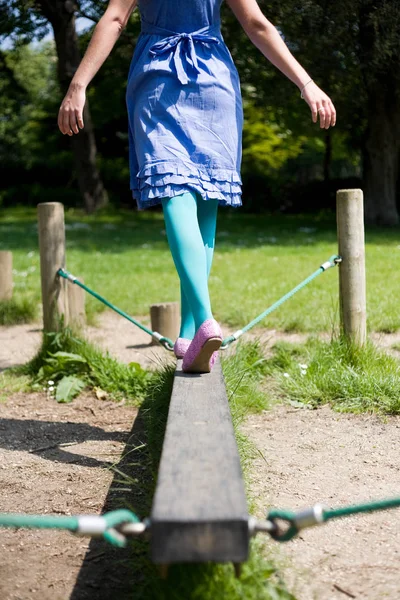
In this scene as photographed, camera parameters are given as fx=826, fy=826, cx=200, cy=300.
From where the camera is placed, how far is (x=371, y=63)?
12727 mm

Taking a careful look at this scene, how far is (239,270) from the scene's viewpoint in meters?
9.63

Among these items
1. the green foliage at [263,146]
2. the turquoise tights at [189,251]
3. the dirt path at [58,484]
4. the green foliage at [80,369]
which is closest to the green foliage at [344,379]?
the green foliage at [80,369]

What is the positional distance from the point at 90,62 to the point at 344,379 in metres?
2.19

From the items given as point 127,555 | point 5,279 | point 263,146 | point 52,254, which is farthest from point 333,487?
point 263,146

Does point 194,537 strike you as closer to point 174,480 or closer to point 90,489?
point 174,480

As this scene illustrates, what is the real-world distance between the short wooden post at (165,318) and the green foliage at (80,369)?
844 millimetres

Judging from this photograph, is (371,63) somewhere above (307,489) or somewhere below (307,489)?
above

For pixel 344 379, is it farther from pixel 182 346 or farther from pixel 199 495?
pixel 199 495

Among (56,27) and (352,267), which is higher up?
(56,27)

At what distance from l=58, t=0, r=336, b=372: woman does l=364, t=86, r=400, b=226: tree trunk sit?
13.3m

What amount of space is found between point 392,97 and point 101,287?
380 inches

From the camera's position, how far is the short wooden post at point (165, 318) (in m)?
5.95

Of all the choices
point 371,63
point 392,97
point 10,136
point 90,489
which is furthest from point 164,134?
point 10,136

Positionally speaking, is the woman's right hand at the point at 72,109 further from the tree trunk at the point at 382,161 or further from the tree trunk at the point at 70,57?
the tree trunk at the point at 70,57
